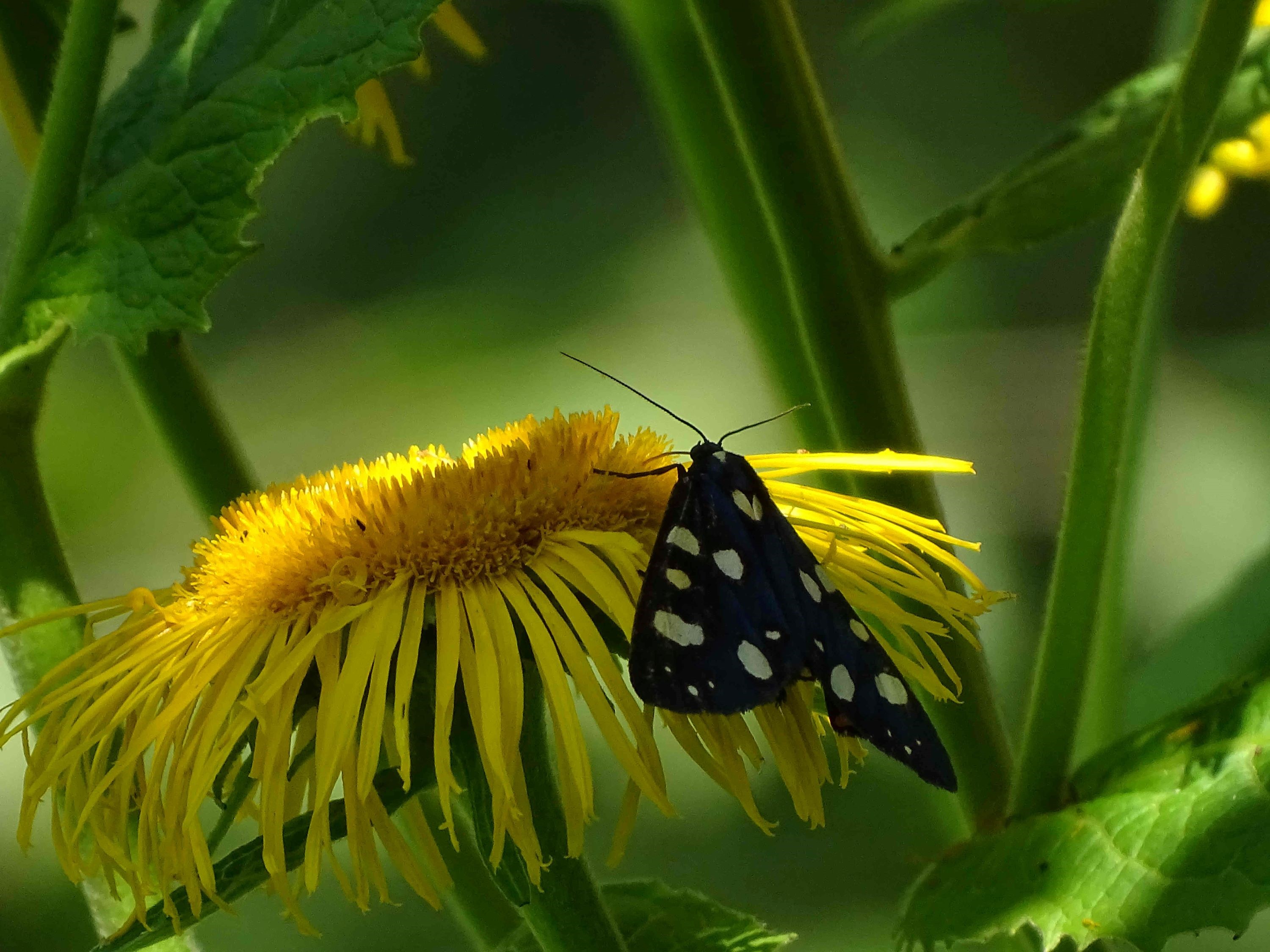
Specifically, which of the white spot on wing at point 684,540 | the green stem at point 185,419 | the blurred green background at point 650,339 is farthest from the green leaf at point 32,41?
the blurred green background at point 650,339

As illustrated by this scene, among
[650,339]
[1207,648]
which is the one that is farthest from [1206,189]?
[650,339]

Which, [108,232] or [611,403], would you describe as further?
[611,403]

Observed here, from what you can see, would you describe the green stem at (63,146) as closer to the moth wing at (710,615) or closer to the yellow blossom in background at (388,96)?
the yellow blossom in background at (388,96)

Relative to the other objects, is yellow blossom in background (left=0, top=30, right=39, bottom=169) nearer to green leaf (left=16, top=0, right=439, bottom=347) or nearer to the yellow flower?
green leaf (left=16, top=0, right=439, bottom=347)

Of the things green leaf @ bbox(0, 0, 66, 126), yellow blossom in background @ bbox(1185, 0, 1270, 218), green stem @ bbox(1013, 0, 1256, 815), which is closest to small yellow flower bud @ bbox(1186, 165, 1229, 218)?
yellow blossom in background @ bbox(1185, 0, 1270, 218)

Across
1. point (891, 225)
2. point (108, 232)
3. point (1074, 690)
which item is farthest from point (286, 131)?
point (891, 225)

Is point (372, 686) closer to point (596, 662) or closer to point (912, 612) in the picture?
point (596, 662)

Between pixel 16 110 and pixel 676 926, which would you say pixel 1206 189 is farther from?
pixel 16 110
